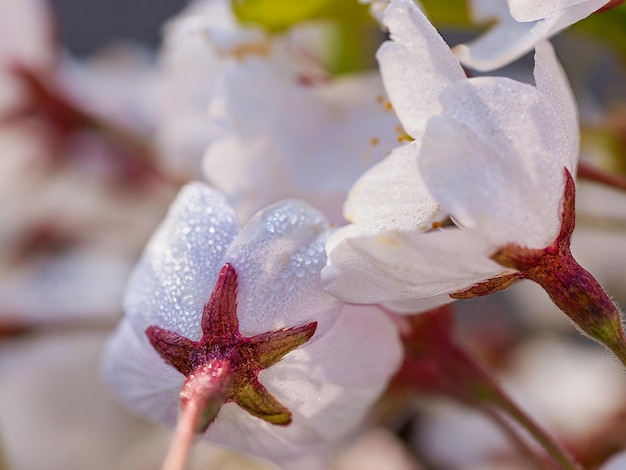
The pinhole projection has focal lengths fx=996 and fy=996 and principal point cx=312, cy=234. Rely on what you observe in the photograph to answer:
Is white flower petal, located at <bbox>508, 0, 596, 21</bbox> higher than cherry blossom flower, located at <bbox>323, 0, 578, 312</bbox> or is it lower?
higher

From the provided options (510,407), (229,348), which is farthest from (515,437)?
(229,348)

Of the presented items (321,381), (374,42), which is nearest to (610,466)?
(321,381)

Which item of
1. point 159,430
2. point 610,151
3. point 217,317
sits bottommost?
point 159,430

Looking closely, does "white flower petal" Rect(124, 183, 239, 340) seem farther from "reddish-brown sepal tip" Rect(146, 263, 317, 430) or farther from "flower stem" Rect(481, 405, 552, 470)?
"flower stem" Rect(481, 405, 552, 470)

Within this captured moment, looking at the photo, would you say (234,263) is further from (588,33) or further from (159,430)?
(159,430)

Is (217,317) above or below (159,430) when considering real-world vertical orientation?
above

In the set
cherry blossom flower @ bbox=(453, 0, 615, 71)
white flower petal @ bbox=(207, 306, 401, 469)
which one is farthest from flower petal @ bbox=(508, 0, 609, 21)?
white flower petal @ bbox=(207, 306, 401, 469)
